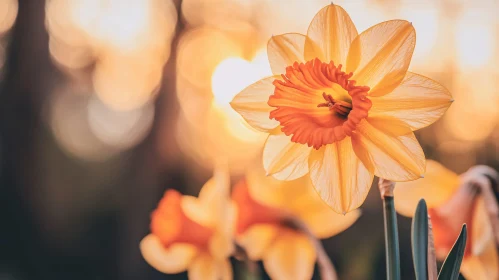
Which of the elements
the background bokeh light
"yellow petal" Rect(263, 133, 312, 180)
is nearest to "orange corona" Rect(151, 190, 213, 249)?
"yellow petal" Rect(263, 133, 312, 180)

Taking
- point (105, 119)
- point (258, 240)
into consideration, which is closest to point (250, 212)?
point (258, 240)

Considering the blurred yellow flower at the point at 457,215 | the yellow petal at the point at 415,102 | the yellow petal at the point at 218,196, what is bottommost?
the yellow petal at the point at 218,196

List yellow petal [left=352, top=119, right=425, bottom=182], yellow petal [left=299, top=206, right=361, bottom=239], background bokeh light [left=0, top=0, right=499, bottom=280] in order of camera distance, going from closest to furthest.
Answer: yellow petal [left=352, top=119, right=425, bottom=182], yellow petal [left=299, top=206, right=361, bottom=239], background bokeh light [left=0, top=0, right=499, bottom=280]

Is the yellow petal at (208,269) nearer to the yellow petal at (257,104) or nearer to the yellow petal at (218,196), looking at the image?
the yellow petal at (218,196)

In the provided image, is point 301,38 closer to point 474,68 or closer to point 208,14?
point 474,68

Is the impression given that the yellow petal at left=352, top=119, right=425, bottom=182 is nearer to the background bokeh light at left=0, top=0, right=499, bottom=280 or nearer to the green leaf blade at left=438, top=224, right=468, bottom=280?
the green leaf blade at left=438, top=224, right=468, bottom=280

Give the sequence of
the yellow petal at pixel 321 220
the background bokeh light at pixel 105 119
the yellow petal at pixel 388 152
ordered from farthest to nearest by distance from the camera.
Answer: the background bokeh light at pixel 105 119 < the yellow petal at pixel 321 220 < the yellow petal at pixel 388 152


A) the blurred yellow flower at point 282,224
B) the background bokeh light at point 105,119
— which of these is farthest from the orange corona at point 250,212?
the background bokeh light at point 105,119

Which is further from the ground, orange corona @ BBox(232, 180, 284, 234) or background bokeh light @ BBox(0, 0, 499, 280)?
orange corona @ BBox(232, 180, 284, 234)
